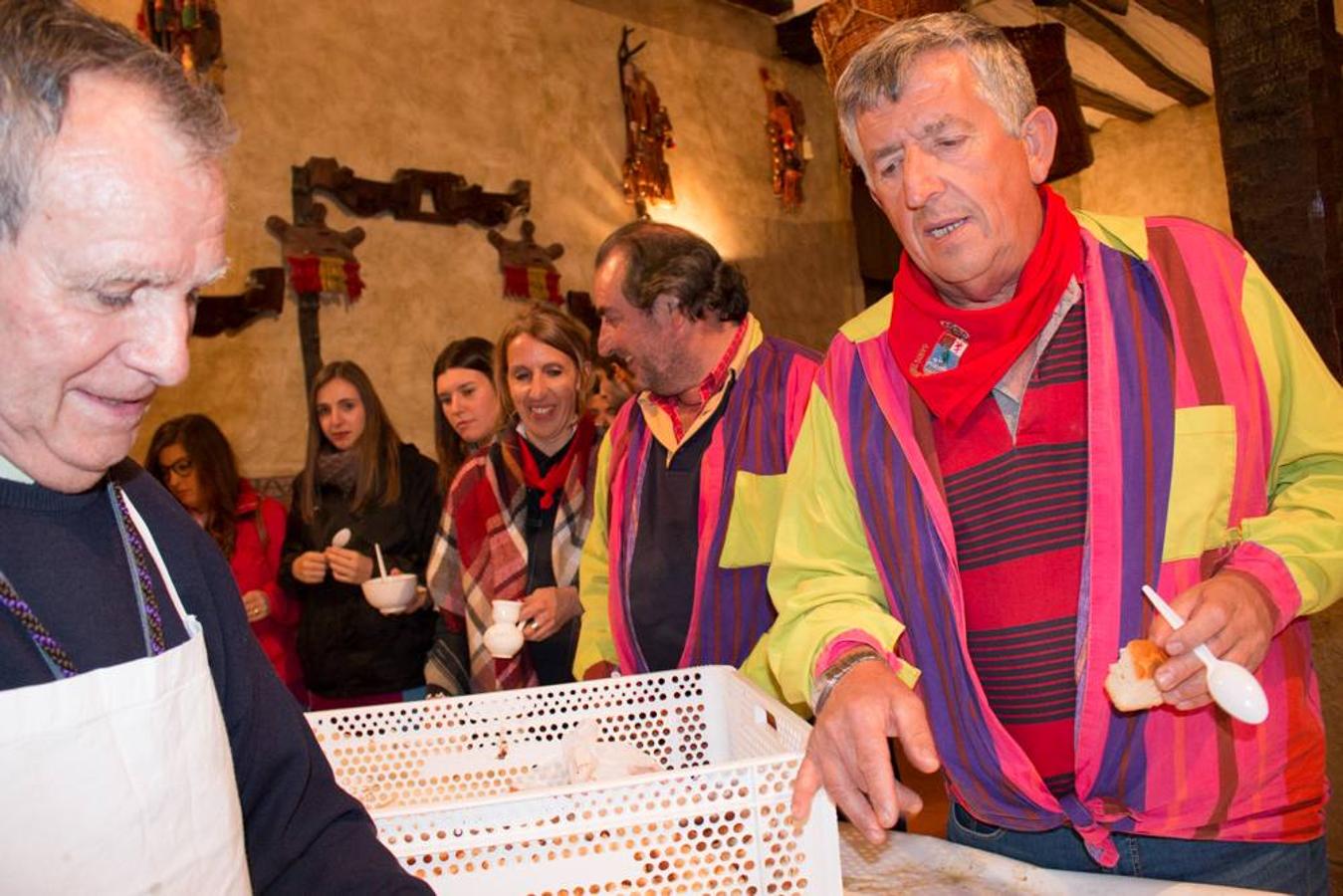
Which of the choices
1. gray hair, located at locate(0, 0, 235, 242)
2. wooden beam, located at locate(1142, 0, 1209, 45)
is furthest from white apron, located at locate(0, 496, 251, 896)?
wooden beam, located at locate(1142, 0, 1209, 45)

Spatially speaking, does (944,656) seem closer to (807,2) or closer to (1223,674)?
(1223,674)

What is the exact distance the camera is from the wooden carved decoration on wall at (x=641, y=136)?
25.8ft

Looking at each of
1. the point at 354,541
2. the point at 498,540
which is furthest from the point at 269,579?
the point at 498,540

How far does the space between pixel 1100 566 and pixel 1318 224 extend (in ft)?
6.53

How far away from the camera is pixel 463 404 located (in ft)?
12.0

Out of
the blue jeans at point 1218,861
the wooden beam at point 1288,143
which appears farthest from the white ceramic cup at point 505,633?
the wooden beam at point 1288,143

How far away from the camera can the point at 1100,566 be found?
4.71ft

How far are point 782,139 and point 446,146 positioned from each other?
11.2 ft

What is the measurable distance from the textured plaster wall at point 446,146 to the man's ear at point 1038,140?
15.6 feet

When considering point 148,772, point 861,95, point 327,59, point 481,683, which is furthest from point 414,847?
point 327,59

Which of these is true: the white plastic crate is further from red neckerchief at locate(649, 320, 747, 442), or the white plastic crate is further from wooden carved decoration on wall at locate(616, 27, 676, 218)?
wooden carved decoration on wall at locate(616, 27, 676, 218)

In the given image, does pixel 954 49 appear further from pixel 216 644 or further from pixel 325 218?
pixel 325 218

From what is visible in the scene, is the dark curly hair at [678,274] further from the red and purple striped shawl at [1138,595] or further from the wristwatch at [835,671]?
the wristwatch at [835,671]

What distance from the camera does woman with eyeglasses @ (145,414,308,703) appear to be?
13.0 ft
